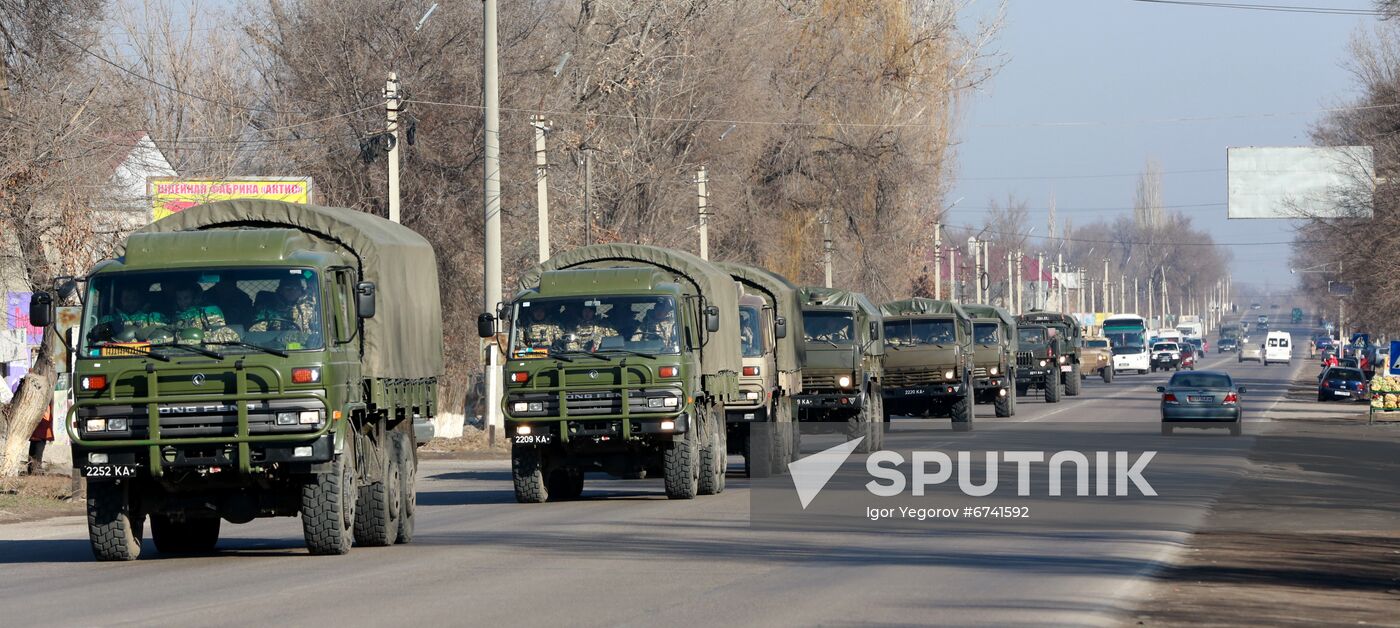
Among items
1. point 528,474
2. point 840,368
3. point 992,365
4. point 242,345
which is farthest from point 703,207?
point 242,345

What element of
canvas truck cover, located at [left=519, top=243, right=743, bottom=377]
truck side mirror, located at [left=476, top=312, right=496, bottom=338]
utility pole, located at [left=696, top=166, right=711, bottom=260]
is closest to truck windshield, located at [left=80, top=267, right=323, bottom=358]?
truck side mirror, located at [left=476, top=312, right=496, bottom=338]

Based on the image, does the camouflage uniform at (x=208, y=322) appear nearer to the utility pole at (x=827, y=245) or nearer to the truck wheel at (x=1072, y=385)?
the utility pole at (x=827, y=245)

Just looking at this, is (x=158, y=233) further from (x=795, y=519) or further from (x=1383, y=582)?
(x=1383, y=582)

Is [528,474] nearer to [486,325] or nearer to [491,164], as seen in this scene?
[486,325]

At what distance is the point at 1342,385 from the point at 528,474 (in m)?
47.7

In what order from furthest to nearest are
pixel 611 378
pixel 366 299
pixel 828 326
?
pixel 828 326 < pixel 611 378 < pixel 366 299

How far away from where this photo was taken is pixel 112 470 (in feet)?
50.6

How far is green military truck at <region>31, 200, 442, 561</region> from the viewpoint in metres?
15.4

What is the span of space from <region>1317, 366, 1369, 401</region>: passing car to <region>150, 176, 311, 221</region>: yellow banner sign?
39016 mm

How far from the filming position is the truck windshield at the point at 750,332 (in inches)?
1075

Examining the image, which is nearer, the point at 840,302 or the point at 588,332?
the point at 588,332

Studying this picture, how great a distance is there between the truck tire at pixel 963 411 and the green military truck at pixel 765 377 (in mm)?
12607

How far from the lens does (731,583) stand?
553 inches

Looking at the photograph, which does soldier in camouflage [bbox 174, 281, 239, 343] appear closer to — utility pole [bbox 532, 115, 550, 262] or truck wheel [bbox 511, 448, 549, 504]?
truck wheel [bbox 511, 448, 549, 504]
